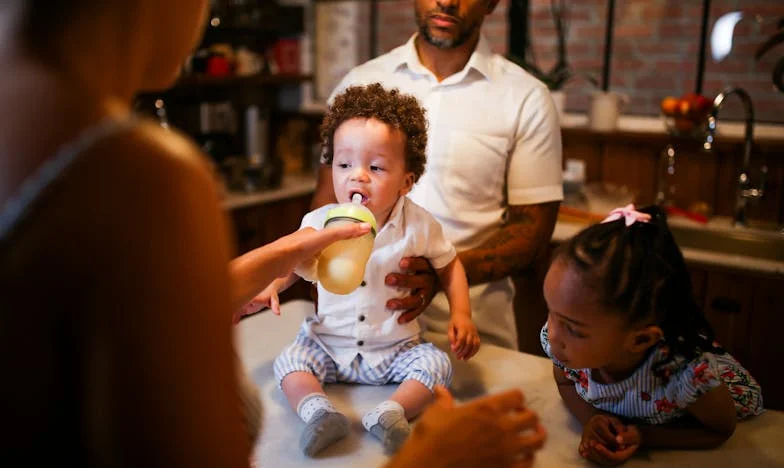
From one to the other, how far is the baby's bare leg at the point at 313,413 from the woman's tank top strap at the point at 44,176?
753 mm

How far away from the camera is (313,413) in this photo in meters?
1.26

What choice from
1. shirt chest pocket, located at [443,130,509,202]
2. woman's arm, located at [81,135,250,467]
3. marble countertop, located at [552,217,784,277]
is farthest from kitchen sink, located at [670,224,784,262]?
woman's arm, located at [81,135,250,467]

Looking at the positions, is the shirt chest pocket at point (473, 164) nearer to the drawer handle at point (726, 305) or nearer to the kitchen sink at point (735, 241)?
the drawer handle at point (726, 305)

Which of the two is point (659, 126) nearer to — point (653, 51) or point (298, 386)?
point (653, 51)

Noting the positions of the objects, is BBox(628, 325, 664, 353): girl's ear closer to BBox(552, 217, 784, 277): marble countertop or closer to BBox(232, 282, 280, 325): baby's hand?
BBox(232, 282, 280, 325): baby's hand

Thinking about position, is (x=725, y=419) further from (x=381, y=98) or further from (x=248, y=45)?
(x=248, y=45)

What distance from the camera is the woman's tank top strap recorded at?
0.53 meters

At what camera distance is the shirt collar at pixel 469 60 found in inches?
77.9

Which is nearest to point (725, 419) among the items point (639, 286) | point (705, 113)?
point (639, 286)

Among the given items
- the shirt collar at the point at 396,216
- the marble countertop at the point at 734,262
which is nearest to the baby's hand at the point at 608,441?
the shirt collar at the point at 396,216

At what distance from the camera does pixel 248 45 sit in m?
4.20

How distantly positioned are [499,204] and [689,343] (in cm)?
82

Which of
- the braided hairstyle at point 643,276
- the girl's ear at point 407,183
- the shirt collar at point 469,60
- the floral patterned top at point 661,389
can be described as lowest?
the floral patterned top at point 661,389

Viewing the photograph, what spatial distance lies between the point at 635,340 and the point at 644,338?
2cm
